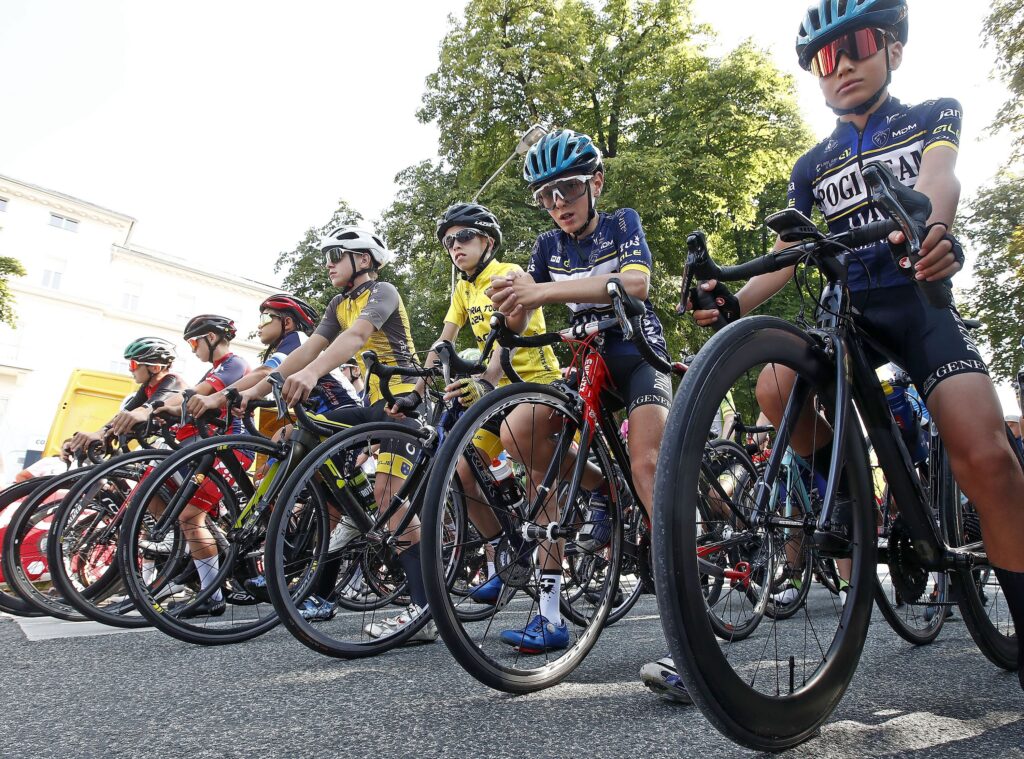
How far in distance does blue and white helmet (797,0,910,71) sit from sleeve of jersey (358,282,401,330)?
103 inches

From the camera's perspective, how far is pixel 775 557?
2064 mm

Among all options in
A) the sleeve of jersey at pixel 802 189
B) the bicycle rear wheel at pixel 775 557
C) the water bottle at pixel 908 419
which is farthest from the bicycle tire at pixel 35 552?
the water bottle at pixel 908 419

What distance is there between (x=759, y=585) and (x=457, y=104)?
1956 centimetres

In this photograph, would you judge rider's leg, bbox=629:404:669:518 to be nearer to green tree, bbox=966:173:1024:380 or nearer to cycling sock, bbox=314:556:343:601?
cycling sock, bbox=314:556:343:601

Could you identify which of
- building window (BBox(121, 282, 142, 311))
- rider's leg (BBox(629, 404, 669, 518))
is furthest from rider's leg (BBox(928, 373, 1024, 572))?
building window (BBox(121, 282, 142, 311))

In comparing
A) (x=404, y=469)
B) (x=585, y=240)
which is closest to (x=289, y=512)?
(x=404, y=469)

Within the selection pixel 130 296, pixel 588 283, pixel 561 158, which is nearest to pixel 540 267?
pixel 561 158

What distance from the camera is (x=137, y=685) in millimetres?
2602

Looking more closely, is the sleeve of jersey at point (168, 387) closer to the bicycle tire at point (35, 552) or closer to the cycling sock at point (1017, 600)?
the bicycle tire at point (35, 552)

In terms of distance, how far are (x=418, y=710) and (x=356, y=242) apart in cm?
332

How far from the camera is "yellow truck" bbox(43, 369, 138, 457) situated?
32.8 feet

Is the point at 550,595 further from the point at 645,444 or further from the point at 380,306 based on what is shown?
the point at 380,306

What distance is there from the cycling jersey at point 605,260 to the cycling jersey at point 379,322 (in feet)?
3.84

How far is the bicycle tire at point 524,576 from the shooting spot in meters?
2.29
